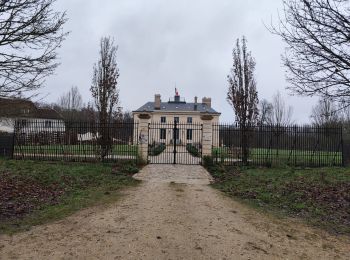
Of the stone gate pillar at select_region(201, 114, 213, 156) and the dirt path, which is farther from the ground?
the stone gate pillar at select_region(201, 114, 213, 156)

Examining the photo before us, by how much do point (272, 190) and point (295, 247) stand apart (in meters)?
4.67

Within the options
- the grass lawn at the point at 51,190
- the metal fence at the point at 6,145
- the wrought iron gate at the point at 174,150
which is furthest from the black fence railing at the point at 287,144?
the metal fence at the point at 6,145

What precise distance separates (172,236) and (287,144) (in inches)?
507

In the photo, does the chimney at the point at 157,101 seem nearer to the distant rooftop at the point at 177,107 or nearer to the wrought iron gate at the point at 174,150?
the distant rooftop at the point at 177,107

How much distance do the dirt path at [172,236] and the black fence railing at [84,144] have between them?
8.64m

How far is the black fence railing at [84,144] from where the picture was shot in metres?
15.9

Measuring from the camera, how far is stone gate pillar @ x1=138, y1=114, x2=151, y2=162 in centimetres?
1523

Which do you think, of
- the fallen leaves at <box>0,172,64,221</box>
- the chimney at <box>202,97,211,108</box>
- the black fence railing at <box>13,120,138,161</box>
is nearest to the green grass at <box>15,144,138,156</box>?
the black fence railing at <box>13,120,138,161</box>

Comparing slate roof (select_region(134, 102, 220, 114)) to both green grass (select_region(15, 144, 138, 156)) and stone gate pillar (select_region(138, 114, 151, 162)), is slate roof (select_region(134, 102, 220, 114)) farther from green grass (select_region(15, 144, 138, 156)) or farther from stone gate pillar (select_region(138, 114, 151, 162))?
stone gate pillar (select_region(138, 114, 151, 162))

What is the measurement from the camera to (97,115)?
17.5m

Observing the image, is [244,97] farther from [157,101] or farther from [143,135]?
[157,101]

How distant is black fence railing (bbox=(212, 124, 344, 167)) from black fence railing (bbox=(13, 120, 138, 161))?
14.9 ft

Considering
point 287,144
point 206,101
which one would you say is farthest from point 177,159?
point 206,101

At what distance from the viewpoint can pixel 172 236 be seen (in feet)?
16.8
